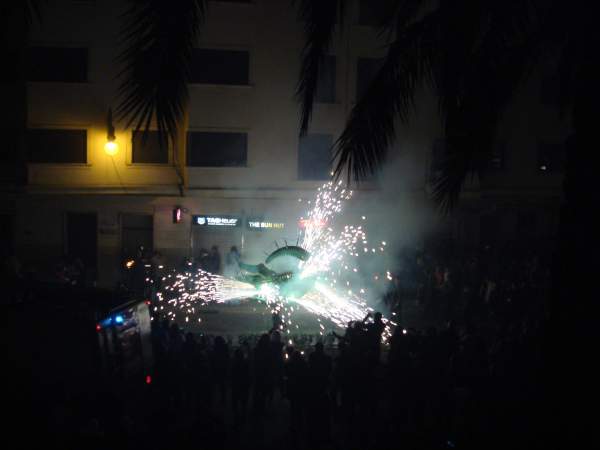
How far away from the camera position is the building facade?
20297mm

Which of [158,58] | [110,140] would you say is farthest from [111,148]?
[158,58]

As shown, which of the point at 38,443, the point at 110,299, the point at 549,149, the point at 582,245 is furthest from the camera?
the point at 549,149

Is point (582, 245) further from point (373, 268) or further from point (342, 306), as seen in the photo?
point (373, 268)

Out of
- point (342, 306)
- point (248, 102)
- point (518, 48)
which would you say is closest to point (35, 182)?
point (248, 102)

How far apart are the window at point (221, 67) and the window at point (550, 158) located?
12.3 metres

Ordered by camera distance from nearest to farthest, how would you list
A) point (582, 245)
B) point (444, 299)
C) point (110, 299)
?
point (582, 245)
point (110, 299)
point (444, 299)

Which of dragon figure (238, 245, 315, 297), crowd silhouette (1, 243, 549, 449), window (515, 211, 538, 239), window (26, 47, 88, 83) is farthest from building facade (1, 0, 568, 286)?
crowd silhouette (1, 243, 549, 449)

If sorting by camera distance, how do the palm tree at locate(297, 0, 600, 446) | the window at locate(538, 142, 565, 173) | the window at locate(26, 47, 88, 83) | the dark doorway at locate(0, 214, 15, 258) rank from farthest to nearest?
1. the window at locate(538, 142, 565, 173)
2. the dark doorway at locate(0, 214, 15, 258)
3. the window at locate(26, 47, 88, 83)
4. the palm tree at locate(297, 0, 600, 446)

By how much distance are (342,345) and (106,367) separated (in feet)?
12.3

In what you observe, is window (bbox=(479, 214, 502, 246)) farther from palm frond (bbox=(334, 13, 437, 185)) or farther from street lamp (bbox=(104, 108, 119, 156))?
palm frond (bbox=(334, 13, 437, 185))

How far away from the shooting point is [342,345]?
9.77 meters

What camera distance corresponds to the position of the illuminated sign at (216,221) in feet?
71.9

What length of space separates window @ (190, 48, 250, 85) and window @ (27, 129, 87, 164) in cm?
463

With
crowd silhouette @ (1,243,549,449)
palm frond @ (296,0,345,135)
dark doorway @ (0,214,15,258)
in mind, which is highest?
palm frond @ (296,0,345,135)
